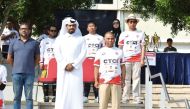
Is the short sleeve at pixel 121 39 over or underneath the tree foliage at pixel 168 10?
underneath

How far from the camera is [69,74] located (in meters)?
12.0

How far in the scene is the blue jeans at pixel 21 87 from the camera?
12.7m

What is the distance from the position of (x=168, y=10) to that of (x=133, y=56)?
5.36 m

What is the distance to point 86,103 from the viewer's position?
558 inches

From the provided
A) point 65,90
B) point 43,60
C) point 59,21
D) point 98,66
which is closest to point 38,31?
point 59,21

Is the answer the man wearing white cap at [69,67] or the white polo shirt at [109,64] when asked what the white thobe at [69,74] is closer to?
the man wearing white cap at [69,67]

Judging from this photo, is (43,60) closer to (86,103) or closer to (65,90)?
(86,103)

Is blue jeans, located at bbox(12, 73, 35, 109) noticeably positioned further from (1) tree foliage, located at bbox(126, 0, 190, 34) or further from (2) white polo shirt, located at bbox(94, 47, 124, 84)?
(1) tree foliage, located at bbox(126, 0, 190, 34)

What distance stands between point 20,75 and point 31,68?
0.27 meters

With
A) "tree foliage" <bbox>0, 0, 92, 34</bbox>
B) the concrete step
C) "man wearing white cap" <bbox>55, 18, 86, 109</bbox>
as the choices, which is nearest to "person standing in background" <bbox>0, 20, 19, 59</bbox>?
"tree foliage" <bbox>0, 0, 92, 34</bbox>

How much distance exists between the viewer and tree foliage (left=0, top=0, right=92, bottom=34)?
1983 cm

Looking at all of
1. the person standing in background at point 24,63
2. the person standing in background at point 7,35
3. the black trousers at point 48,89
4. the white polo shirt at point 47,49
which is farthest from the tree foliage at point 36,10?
the person standing in background at point 24,63

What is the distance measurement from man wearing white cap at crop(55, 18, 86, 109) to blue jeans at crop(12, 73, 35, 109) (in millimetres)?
925

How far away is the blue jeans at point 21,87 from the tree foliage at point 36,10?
639cm
